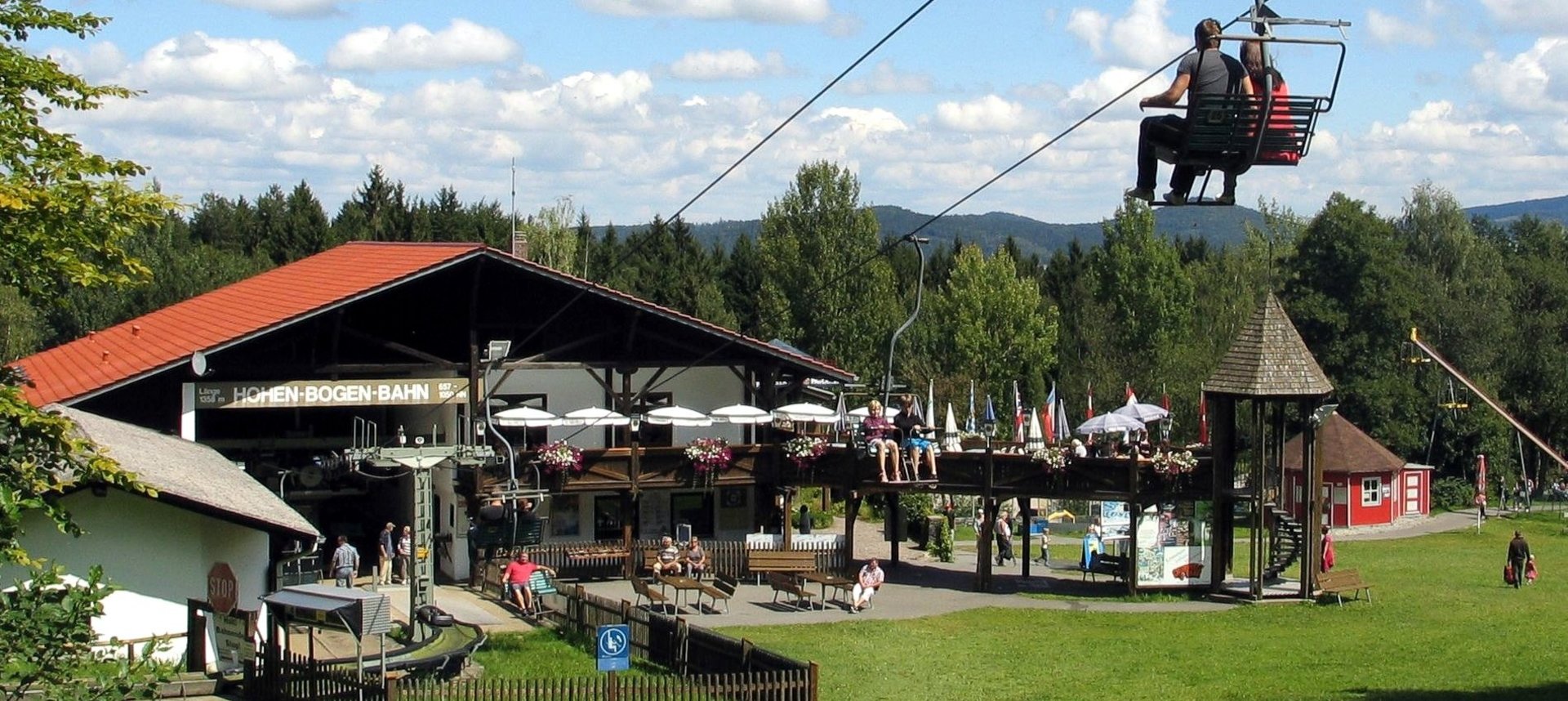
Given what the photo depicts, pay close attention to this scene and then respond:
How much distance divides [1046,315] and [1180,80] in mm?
71156

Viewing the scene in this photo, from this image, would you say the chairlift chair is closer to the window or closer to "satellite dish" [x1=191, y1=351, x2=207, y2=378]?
"satellite dish" [x1=191, y1=351, x2=207, y2=378]

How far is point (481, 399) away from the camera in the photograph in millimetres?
37438

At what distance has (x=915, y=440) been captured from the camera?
36094 millimetres

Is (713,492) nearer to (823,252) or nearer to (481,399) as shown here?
(481,399)

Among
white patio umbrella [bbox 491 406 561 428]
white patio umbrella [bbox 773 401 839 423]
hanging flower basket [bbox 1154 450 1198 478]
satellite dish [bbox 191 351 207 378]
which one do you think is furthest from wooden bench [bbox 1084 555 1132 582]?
satellite dish [bbox 191 351 207 378]

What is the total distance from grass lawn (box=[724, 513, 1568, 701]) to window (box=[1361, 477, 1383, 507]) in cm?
2271

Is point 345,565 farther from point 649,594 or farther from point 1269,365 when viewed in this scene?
point 1269,365

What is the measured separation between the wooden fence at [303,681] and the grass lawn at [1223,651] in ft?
19.7

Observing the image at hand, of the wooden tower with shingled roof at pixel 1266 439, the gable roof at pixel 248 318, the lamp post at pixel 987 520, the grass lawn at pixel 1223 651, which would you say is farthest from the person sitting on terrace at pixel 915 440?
the wooden tower with shingled roof at pixel 1266 439

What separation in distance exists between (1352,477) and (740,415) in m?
29.2

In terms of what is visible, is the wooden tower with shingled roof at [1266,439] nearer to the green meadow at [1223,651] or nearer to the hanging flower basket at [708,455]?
the green meadow at [1223,651]

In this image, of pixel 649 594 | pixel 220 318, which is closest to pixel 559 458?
pixel 649 594

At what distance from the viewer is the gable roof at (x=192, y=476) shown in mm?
23422

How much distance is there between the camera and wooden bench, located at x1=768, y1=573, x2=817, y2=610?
32.4 metres
